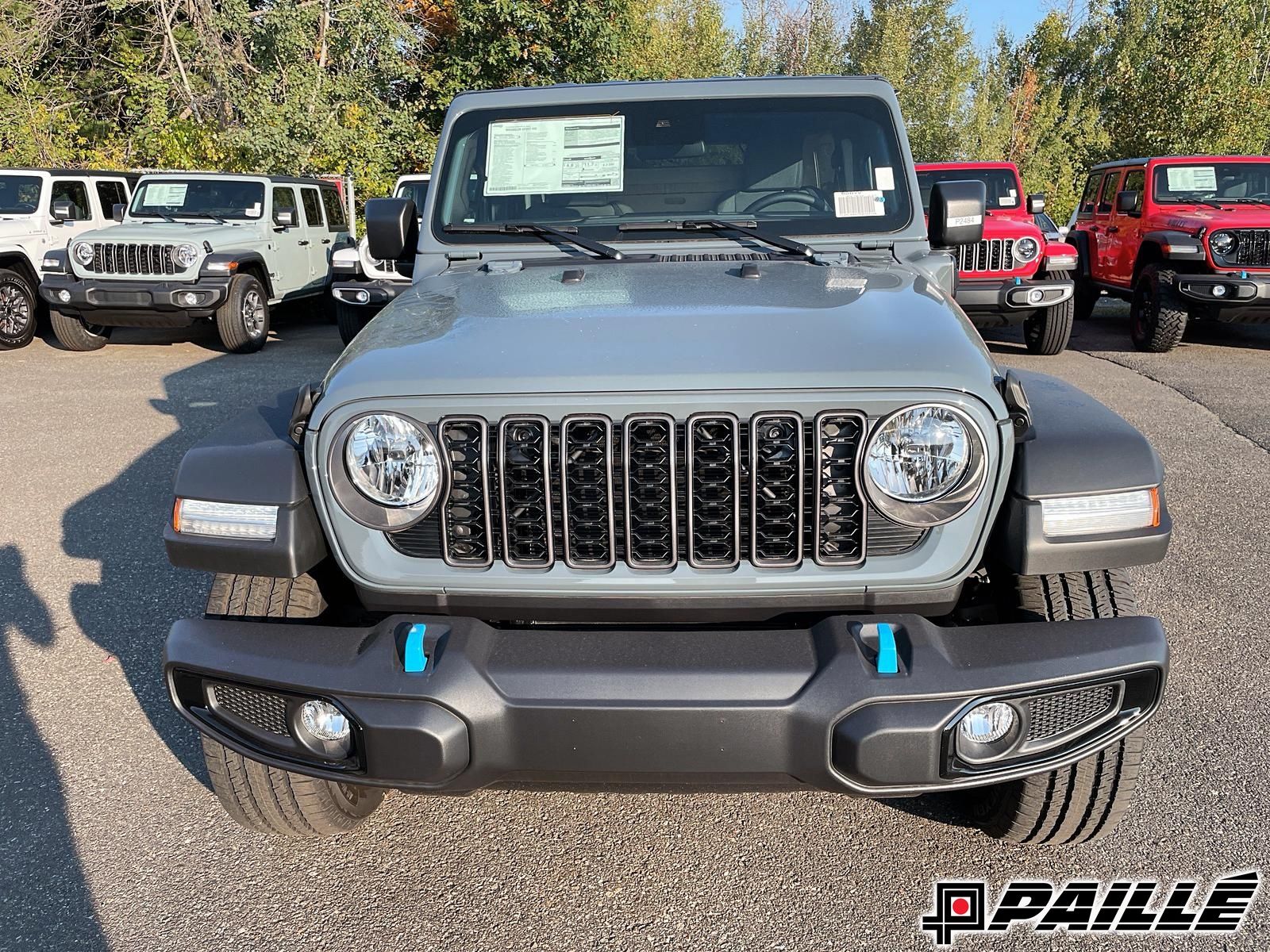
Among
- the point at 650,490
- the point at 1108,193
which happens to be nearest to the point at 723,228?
the point at 650,490

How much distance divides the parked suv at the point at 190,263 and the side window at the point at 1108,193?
942 cm

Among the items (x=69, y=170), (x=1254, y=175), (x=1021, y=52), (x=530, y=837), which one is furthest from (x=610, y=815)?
(x=1021, y=52)

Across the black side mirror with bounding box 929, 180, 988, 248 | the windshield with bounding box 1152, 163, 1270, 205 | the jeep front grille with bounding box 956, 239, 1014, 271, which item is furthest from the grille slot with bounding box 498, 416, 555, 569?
the windshield with bounding box 1152, 163, 1270, 205

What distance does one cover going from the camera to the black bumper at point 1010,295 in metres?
9.27

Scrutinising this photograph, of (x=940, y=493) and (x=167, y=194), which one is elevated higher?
(x=940, y=493)

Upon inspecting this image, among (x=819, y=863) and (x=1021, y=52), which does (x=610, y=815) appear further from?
(x=1021, y=52)

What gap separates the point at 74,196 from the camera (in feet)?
38.3

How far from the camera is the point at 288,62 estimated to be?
631 inches

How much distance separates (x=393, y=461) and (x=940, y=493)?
1154 mm

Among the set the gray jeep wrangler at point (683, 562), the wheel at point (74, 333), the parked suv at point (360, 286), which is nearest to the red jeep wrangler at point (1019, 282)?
the parked suv at point (360, 286)

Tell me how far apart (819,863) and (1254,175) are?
1086cm

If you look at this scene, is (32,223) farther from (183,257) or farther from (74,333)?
(183,257)

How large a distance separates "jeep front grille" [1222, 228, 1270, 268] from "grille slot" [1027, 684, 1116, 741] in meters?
8.98

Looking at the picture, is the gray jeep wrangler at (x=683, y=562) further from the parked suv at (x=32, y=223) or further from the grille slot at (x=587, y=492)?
the parked suv at (x=32, y=223)
